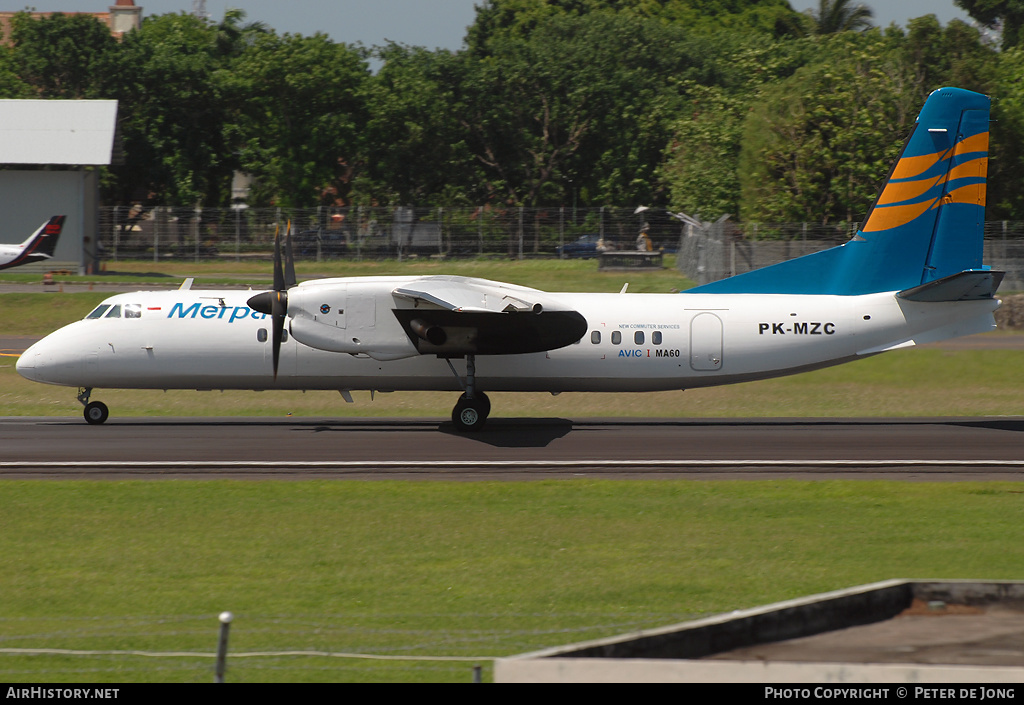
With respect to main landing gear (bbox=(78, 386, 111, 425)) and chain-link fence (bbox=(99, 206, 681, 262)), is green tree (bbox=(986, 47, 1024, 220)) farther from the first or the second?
main landing gear (bbox=(78, 386, 111, 425))

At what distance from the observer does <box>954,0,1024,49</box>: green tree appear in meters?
96.9

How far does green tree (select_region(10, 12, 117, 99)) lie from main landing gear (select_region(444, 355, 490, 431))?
62.6 metres

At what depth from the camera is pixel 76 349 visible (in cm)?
2308

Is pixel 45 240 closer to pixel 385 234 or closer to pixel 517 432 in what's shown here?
pixel 385 234

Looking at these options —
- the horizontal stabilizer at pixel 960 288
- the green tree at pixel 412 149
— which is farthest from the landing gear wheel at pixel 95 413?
the green tree at pixel 412 149

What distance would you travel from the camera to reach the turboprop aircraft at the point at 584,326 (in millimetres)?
22422

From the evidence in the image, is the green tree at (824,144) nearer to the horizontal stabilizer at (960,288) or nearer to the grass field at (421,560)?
the horizontal stabilizer at (960,288)

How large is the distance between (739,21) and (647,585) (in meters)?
128

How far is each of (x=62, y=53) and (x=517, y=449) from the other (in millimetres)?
68236

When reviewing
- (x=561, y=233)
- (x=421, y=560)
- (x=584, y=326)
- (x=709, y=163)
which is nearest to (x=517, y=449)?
(x=584, y=326)

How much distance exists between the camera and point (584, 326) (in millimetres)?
22672

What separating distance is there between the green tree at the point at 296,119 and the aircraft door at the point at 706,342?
5173 cm
